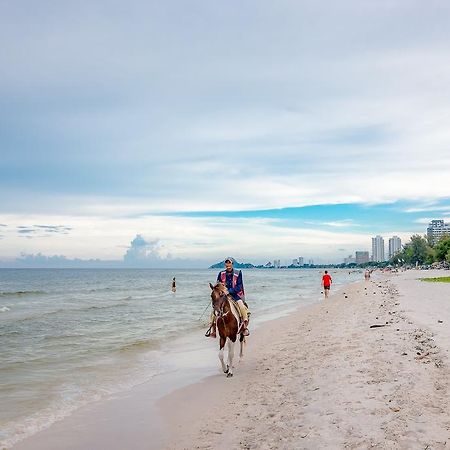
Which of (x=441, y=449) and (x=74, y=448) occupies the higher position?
(x=441, y=449)

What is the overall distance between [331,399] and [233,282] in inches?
216

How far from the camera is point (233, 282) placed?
13172mm

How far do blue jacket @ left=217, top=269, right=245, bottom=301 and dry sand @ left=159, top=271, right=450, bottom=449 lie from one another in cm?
215

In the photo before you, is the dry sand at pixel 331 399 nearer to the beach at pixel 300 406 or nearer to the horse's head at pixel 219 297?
the beach at pixel 300 406

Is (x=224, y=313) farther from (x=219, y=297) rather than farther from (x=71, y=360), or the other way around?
(x=71, y=360)

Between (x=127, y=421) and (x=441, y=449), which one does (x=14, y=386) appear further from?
(x=441, y=449)

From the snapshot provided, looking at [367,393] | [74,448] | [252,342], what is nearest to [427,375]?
[367,393]

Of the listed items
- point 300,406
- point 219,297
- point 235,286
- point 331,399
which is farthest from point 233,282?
point 331,399

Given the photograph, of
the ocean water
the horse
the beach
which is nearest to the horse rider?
the horse

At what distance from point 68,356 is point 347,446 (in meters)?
13.6

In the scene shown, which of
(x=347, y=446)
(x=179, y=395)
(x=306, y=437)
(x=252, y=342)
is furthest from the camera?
(x=252, y=342)

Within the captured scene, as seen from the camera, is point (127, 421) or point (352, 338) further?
point (352, 338)

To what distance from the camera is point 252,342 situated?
18578mm

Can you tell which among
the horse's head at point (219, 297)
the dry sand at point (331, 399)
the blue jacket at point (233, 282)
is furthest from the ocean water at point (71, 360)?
the blue jacket at point (233, 282)
